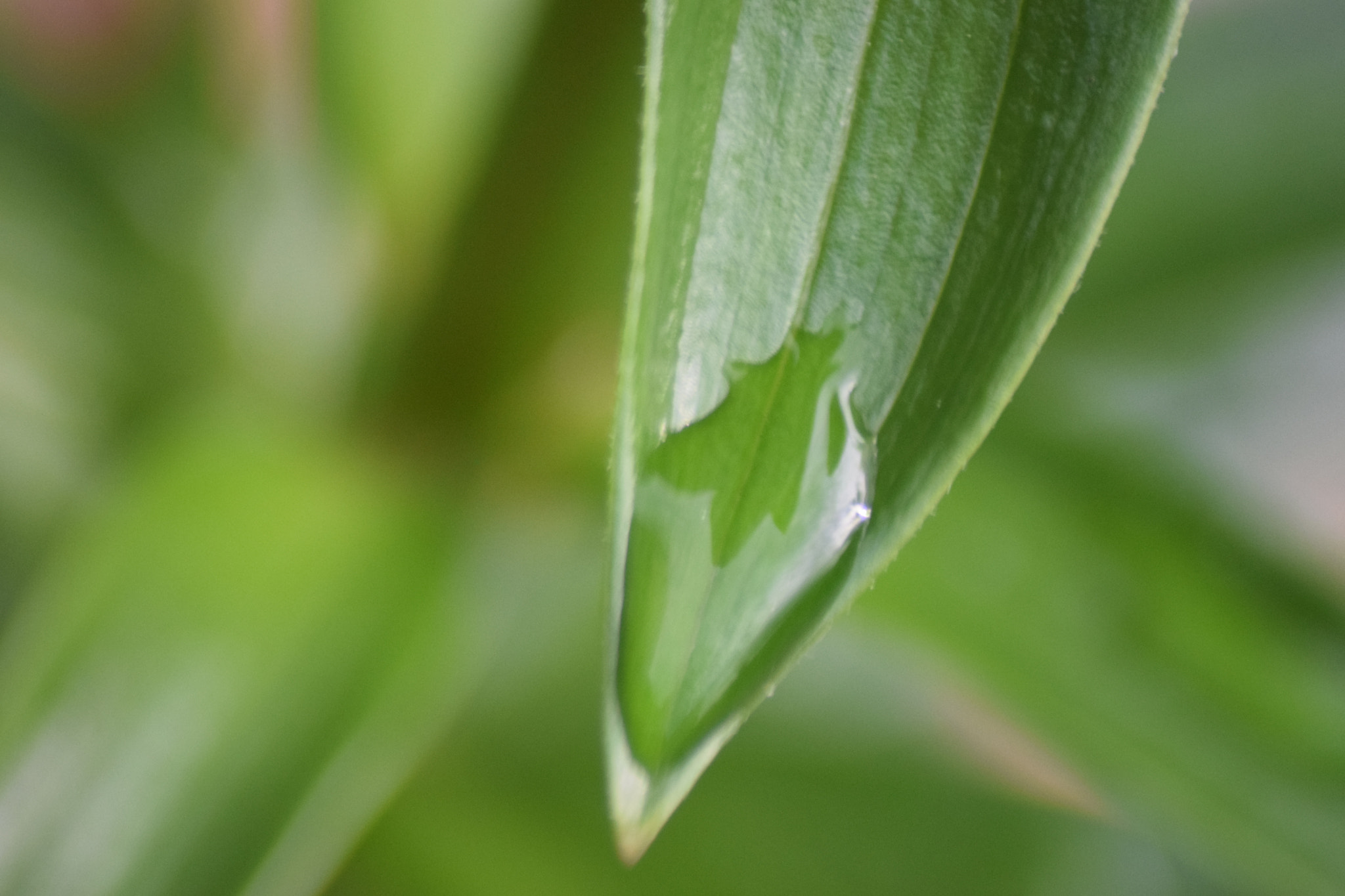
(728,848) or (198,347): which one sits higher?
(198,347)

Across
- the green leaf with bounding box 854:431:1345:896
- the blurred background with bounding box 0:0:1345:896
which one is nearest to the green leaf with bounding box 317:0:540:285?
the blurred background with bounding box 0:0:1345:896

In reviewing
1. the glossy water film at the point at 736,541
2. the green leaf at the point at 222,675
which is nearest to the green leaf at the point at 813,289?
the glossy water film at the point at 736,541

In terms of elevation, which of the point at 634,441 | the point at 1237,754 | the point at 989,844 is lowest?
the point at 989,844

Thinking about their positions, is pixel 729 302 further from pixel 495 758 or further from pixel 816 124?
pixel 495 758

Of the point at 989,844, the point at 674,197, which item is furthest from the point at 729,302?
the point at 989,844

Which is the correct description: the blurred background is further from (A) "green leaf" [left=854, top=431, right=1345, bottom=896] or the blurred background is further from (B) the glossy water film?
(B) the glossy water film

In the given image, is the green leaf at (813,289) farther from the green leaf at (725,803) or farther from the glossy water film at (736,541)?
the green leaf at (725,803)
